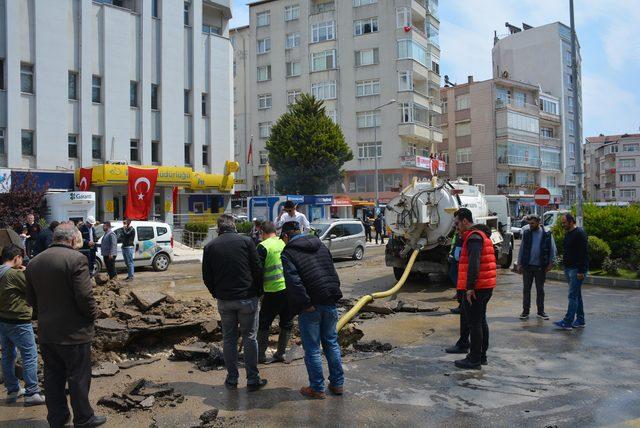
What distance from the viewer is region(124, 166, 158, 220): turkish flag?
83.5ft

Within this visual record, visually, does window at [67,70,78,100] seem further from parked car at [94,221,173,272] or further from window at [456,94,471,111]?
window at [456,94,471,111]

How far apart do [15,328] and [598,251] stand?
585 inches

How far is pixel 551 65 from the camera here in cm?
7019

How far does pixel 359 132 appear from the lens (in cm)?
5203

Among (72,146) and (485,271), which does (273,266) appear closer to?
(485,271)

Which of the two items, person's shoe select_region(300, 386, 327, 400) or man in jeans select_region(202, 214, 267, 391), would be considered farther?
man in jeans select_region(202, 214, 267, 391)

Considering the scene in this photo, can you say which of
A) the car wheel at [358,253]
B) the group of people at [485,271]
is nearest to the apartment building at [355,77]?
the car wheel at [358,253]

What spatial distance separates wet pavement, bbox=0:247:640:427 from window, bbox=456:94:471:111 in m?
55.3

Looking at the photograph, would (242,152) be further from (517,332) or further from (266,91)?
(517,332)

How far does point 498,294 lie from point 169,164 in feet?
75.5

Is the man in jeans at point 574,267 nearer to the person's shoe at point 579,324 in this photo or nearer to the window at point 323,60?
the person's shoe at point 579,324

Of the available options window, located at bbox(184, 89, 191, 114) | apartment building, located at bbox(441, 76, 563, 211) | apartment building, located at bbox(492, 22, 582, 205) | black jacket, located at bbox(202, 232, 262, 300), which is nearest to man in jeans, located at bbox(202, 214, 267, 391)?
black jacket, located at bbox(202, 232, 262, 300)

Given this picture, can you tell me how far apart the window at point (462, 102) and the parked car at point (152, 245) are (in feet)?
163

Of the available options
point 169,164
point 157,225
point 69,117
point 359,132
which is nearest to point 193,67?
point 169,164
